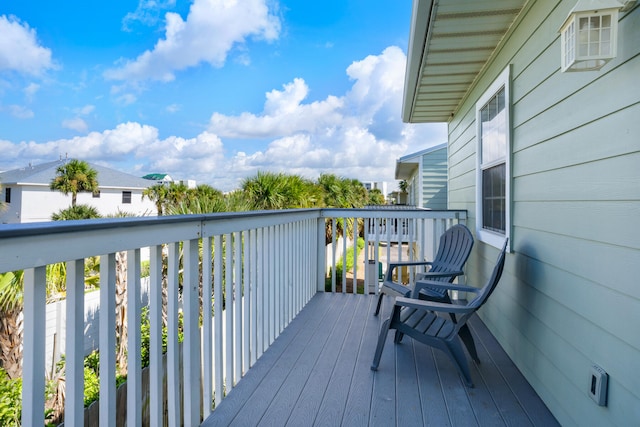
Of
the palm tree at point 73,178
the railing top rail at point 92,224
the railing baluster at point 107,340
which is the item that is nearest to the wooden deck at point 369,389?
the railing baluster at point 107,340

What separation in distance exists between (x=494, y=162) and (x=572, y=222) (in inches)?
58.6

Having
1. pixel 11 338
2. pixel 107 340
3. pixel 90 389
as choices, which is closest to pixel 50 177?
pixel 11 338

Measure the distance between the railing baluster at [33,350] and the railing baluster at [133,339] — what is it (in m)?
0.37

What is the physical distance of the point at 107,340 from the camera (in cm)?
127

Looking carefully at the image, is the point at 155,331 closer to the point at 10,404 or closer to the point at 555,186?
the point at 555,186

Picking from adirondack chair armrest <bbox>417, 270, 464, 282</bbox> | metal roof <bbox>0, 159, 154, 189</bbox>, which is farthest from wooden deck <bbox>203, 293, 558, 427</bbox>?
metal roof <bbox>0, 159, 154, 189</bbox>

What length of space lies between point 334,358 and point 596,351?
5.20 feet

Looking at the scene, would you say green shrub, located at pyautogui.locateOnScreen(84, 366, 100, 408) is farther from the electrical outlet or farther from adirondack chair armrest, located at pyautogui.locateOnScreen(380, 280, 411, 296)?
the electrical outlet

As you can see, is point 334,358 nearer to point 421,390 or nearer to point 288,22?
point 421,390

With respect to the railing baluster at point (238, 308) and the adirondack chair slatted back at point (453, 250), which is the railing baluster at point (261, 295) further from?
the adirondack chair slatted back at point (453, 250)

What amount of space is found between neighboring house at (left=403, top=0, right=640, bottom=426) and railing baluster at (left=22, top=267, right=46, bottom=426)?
1.85 m

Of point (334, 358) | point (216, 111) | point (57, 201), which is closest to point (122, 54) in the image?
point (216, 111)

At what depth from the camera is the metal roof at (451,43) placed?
2.53 meters

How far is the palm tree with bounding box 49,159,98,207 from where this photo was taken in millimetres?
21562
